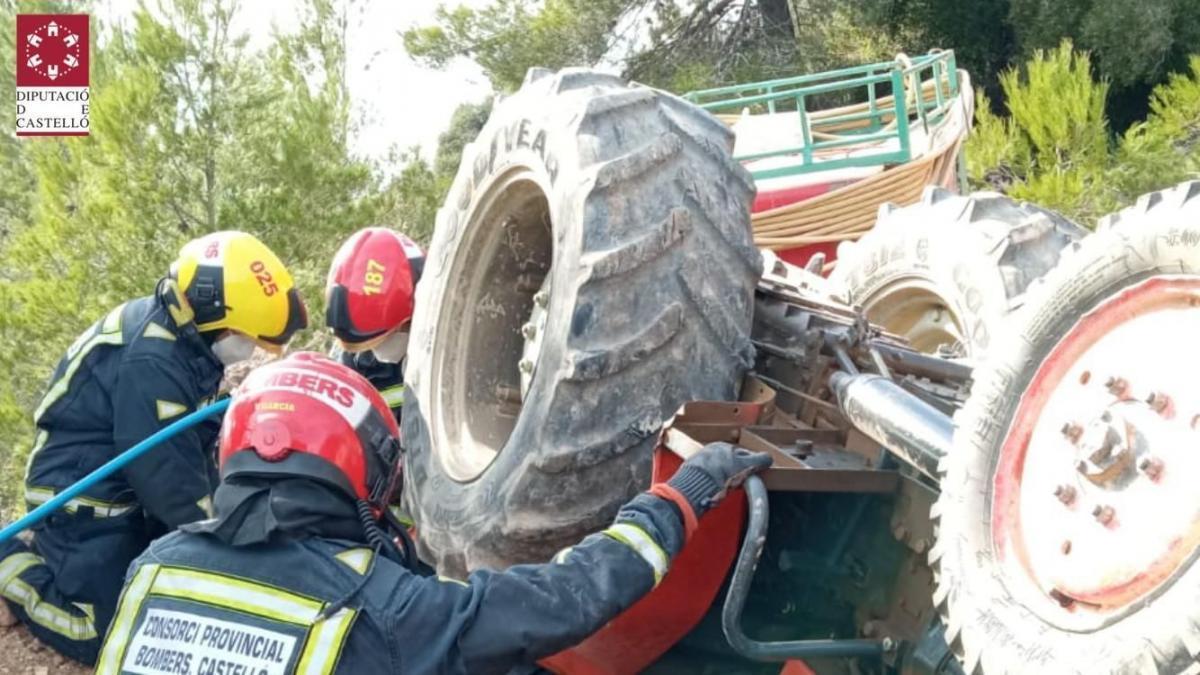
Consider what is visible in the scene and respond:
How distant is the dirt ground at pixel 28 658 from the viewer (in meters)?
5.04

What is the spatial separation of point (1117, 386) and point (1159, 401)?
0.09 meters

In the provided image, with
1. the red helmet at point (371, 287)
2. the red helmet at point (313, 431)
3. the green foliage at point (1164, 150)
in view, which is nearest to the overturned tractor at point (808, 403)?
the red helmet at point (313, 431)

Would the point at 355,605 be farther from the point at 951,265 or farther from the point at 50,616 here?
the point at 50,616

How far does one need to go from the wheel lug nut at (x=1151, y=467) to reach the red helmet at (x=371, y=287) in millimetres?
3275

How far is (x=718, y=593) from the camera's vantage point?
3.09m

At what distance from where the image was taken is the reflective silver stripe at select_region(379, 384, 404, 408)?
493 centimetres

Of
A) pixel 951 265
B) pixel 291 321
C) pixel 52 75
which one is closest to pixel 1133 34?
pixel 52 75

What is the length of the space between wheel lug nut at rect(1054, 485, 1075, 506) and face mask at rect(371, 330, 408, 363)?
326 centimetres

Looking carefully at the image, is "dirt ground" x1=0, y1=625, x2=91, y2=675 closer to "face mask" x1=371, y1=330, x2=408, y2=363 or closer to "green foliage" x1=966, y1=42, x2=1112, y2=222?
"face mask" x1=371, y1=330, x2=408, y2=363

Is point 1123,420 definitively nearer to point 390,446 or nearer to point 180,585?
point 390,446

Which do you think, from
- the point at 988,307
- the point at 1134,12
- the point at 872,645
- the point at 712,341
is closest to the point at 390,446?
the point at 712,341

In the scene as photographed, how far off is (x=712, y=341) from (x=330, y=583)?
102 cm

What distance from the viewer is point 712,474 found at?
9.05ft

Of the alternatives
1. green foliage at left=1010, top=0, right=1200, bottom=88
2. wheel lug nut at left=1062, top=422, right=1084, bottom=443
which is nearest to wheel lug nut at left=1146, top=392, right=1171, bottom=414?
wheel lug nut at left=1062, top=422, right=1084, bottom=443
